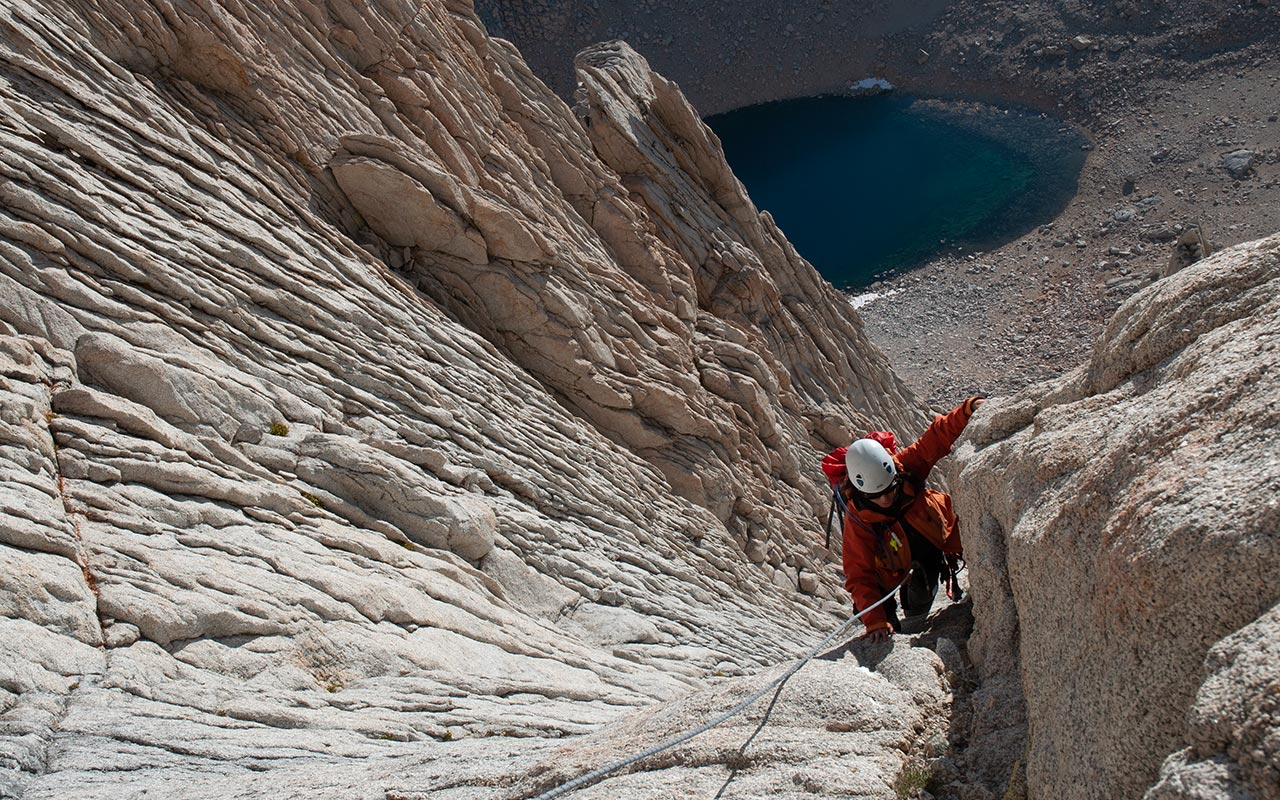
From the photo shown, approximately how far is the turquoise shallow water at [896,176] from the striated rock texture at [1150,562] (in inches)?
1942

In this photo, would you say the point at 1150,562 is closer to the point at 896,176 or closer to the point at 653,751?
the point at 653,751

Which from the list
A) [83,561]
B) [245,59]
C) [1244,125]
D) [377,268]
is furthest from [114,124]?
[1244,125]

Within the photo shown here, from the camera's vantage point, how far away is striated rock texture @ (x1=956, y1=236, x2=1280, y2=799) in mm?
3777

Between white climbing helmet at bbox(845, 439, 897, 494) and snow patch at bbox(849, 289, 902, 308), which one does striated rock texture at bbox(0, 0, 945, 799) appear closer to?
white climbing helmet at bbox(845, 439, 897, 494)

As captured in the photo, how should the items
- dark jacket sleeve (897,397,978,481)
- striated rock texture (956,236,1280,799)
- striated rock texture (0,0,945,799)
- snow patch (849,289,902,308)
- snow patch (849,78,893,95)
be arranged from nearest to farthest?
striated rock texture (956,236,1280,799), striated rock texture (0,0,945,799), dark jacket sleeve (897,397,978,481), snow patch (849,289,902,308), snow patch (849,78,893,95)

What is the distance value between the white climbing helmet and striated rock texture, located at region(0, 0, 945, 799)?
2248 mm

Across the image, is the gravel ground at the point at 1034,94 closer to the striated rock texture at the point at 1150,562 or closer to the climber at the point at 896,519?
the climber at the point at 896,519

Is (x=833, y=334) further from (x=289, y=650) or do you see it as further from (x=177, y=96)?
(x=289, y=650)

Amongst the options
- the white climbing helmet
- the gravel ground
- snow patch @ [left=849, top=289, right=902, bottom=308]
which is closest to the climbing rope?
the white climbing helmet

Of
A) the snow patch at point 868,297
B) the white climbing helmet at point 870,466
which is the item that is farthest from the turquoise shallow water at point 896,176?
the white climbing helmet at point 870,466

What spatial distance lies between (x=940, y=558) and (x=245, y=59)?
41.5 ft

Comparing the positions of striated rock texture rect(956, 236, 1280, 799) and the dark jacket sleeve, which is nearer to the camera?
striated rock texture rect(956, 236, 1280, 799)

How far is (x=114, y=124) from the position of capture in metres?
12.5

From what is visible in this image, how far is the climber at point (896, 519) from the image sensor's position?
8.43 metres
